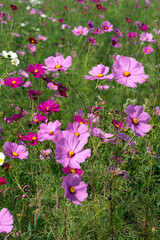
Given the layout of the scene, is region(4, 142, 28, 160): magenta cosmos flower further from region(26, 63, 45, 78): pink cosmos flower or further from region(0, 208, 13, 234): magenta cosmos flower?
region(26, 63, 45, 78): pink cosmos flower

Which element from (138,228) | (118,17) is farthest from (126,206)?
(118,17)

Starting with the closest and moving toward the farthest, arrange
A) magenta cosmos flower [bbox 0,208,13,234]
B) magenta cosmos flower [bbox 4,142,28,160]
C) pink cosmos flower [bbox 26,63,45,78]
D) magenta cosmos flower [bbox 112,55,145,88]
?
magenta cosmos flower [bbox 0,208,13,234] → magenta cosmos flower [bbox 112,55,145,88] → magenta cosmos flower [bbox 4,142,28,160] → pink cosmos flower [bbox 26,63,45,78]

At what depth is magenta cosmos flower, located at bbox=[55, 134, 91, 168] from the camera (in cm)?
79

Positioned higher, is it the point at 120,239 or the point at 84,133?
the point at 84,133

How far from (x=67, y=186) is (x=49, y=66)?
1.77ft

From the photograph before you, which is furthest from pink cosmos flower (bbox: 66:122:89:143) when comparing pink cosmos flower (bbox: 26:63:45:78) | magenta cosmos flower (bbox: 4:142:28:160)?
pink cosmos flower (bbox: 26:63:45:78)

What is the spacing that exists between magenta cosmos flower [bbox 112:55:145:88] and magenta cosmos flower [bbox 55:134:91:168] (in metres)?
0.29

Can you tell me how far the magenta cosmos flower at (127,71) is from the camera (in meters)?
0.87

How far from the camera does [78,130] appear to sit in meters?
0.93

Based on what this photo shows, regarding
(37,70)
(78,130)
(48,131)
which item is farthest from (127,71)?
(37,70)

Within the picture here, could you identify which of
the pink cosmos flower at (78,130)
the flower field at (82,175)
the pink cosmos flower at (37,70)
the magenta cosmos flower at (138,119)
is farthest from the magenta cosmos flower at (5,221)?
the pink cosmos flower at (37,70)

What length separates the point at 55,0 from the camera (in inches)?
229

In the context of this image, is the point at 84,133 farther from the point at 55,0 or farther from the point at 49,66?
the point at 55,0

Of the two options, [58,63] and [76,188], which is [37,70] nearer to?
[58,63]
